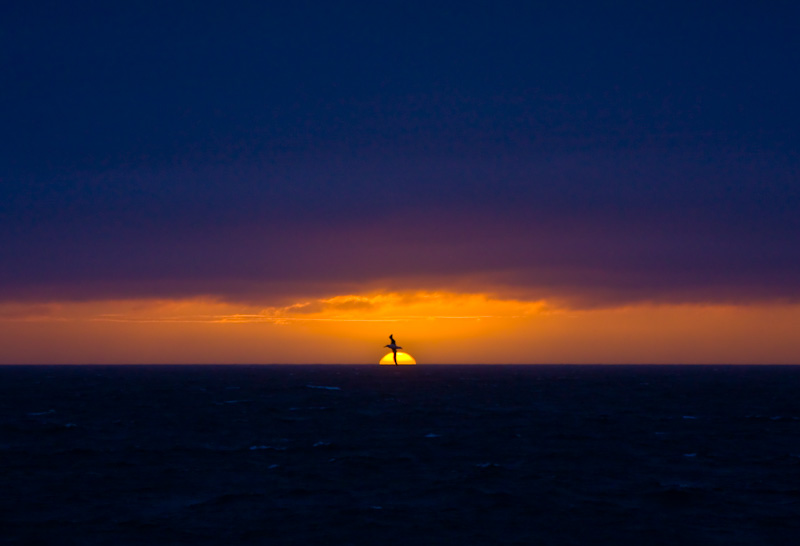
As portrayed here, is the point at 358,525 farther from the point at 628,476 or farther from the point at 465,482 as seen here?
the point at 628,476

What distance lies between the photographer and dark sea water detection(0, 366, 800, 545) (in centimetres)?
2570

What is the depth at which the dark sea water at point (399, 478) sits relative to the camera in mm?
25703

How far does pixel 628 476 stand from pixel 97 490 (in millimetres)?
22213

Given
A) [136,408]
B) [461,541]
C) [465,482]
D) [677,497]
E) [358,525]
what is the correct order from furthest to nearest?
[136,408], [465,482], [677,497], [358,525], [461,541]

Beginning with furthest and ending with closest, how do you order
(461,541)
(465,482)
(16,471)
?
1. (16,471)
2. (465,482)
3. (461,541)

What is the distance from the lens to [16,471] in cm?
3547

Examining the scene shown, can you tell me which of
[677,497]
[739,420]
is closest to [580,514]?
[677,497]

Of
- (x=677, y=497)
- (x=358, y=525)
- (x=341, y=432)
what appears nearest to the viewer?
(x=358, y=525)

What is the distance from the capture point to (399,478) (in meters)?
34.2

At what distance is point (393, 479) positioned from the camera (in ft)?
111

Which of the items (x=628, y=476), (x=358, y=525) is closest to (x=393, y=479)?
(x=358, y=525)

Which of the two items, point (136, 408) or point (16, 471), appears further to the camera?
point (136, 408)

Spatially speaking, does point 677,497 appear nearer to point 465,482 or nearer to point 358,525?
point 465,482

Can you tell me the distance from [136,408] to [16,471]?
34.0 m
